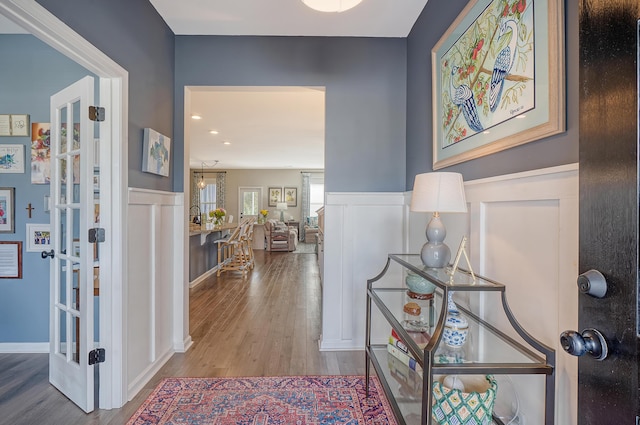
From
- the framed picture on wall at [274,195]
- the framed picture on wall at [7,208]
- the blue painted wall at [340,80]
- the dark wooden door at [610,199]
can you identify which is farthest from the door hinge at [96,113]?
the framed picture on wall at [274,195]

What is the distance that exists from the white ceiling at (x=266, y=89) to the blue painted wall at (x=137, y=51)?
0.68 ft

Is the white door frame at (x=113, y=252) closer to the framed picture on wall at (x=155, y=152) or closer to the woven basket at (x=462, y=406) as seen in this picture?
the framed picture on wall at (x=155, y=152)

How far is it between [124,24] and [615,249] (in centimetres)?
256

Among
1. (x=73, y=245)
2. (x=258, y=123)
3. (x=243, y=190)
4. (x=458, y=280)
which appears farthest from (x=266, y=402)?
(x=243, y=190)

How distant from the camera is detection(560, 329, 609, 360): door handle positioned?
0.63 meters

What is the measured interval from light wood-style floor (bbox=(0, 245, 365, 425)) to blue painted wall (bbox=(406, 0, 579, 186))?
1662 mm

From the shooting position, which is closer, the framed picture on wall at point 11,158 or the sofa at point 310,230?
the framed picture on wall at point 11,158

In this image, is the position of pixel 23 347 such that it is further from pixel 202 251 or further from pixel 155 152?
pixel 202 251

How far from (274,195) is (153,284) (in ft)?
31.5

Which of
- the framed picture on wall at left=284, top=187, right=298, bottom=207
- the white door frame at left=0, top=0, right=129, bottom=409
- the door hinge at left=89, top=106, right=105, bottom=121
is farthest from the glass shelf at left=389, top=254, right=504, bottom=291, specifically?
the framed picture on wall at left=284, top=187, right=298, bottom=207

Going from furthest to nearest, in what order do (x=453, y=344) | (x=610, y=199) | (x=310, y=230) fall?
1. (x=310, y=230)
2. (x=453, y=344)
3. (x=610, y=199)

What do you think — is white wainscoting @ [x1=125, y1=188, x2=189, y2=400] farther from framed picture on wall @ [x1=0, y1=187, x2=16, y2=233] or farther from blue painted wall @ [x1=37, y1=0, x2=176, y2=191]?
framed picture on wall @ [x1=0, y1=187, x2=16, y2=233]

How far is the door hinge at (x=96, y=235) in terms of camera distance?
1.83 meters

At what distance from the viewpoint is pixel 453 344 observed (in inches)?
47.8
